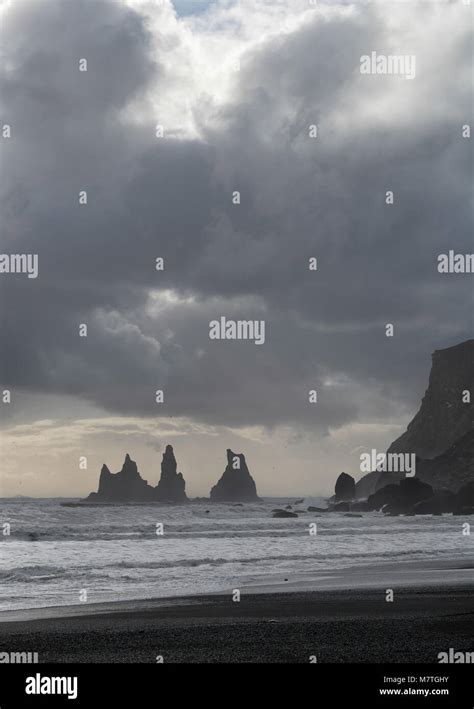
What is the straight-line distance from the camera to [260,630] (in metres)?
14.1

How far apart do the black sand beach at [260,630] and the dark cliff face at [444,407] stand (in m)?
168

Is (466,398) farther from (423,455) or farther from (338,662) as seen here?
(338,662)

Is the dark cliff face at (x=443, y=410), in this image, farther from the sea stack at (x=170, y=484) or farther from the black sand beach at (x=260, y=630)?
the black sand beach at (x=260, y=630)

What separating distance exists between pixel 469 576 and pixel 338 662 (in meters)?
15.6

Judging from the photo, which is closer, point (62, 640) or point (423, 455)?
point (62, 640)

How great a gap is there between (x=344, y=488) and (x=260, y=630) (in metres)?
160

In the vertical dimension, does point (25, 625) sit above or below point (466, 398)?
below

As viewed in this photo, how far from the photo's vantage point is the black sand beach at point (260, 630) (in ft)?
37.8

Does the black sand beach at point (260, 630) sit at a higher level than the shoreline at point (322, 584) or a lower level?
higher

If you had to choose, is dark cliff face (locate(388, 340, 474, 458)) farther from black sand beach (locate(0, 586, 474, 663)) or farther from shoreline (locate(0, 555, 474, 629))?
Result: black sand beach (locate(0, 586, 474, 663))

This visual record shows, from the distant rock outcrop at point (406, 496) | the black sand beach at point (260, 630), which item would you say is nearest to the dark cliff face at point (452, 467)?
the distant rock outcrop at point (406, 496)

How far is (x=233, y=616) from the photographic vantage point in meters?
16.3
